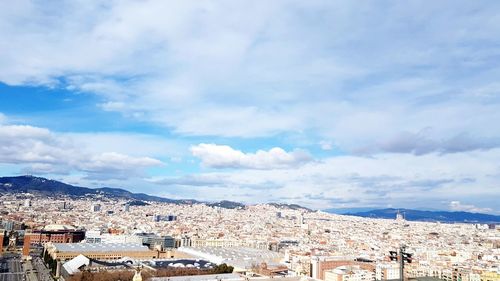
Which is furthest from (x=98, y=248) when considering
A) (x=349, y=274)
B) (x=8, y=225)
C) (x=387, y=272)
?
(x=8, y=225)

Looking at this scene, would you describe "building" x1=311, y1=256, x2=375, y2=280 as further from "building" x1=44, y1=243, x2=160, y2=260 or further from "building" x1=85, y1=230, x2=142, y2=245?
"building" x1=85, y1=230, x2=142, y2=245

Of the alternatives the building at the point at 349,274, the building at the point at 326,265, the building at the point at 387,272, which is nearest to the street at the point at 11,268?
the building at the point at 326,265

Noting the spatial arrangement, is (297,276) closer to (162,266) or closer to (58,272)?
(162,266)

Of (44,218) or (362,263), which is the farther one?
(44,218)

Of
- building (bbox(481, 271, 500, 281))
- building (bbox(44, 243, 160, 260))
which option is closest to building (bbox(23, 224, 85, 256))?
building (bbox(44, 243, 160, 260))

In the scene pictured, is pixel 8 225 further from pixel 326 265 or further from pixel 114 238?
pixel 326 265

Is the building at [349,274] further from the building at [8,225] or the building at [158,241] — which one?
the building at [8,225]

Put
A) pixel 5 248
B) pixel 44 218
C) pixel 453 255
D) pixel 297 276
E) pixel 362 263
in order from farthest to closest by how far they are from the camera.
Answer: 1. pixel 44 218
2. pixel 5 248
3. pixel 453 255
4. pixel 362 263
5. pixel 297 276

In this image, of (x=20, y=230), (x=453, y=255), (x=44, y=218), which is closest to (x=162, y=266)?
(x=453, y=255)
